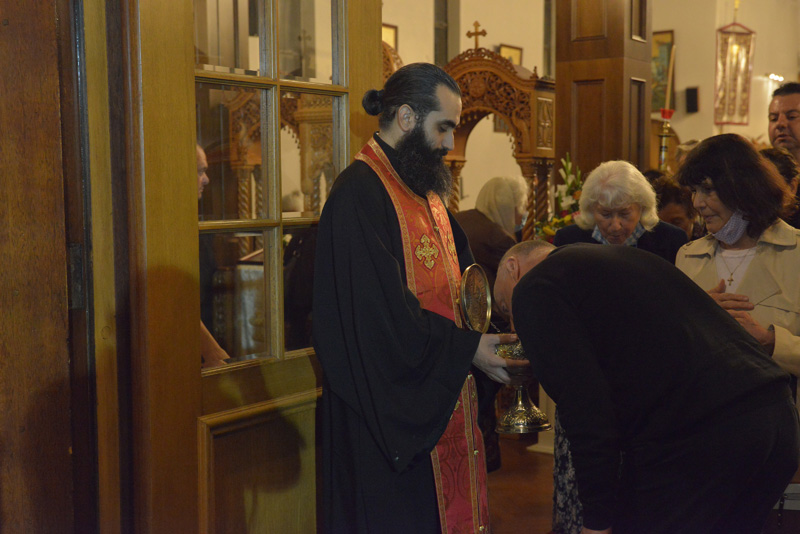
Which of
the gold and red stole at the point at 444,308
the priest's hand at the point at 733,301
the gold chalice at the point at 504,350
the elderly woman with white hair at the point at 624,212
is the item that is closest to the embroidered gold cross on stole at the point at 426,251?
the gold and red stole at the point at 444,308

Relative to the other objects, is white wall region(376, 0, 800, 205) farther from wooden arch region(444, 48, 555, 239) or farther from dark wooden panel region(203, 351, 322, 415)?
dark wooden panel region(203, 351, 322, 415)

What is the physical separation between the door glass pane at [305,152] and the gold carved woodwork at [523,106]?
4111 mm

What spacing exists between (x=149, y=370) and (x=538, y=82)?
5.28 meters

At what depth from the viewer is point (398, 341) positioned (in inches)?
77.3

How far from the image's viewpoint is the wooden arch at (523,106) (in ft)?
21.4

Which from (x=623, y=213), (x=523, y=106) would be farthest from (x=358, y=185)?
(x=523, y=106)

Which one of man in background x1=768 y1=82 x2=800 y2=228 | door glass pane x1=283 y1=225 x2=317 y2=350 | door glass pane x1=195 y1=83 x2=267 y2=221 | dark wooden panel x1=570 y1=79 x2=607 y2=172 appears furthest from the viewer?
dark wooden panel x1=570 y1=79 x2=607 y2=172

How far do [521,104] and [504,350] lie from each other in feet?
15.9

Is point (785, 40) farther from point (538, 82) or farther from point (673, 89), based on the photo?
point (538, 82)

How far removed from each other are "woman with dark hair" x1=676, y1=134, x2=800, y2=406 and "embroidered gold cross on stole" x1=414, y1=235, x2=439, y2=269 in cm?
91

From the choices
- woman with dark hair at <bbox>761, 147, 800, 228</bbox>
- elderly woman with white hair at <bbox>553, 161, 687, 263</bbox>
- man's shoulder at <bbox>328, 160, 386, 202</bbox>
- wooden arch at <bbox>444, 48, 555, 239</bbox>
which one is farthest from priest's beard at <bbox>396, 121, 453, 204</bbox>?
wooden arch at <bbox>444, 48, 555, 239</bbox>

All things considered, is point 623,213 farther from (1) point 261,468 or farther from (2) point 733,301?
(1) point 261,468

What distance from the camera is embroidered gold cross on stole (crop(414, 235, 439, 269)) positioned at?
7.14 feet

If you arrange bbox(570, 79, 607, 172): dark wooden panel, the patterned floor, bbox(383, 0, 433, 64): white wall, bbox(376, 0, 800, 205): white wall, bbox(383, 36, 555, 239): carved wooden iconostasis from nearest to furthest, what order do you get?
the patterned floor < bbox(570, 79, 607, 172): dark wooden panel < bbox(383, 36, 555, 239): carved wooden iconostasis < bbox(383, 0, 433, 64): white wall < bbox(376, 0, 800, 205): white wall
